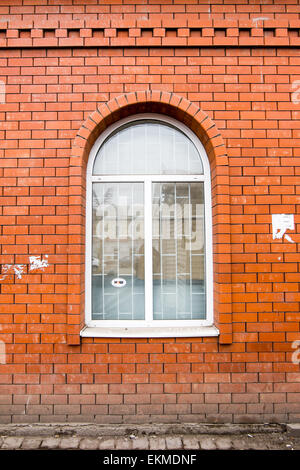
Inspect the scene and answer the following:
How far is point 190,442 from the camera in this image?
110 inches

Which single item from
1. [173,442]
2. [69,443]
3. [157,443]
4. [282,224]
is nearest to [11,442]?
[69,443]

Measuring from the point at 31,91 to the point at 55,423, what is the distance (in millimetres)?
3576

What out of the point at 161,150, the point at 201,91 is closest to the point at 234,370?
the point at 161,150

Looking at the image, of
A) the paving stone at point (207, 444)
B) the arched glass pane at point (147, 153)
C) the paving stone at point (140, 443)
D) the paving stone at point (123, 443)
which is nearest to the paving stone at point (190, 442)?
the paving stone at point (207, 444)

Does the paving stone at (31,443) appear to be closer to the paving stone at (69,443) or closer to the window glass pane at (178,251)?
the paving stone at (69,443)

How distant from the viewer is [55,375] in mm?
3035

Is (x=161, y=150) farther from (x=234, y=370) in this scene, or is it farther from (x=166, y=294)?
(x=234, y=370)

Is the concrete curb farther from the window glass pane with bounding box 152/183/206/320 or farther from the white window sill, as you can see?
the window glass pane with bounding box 152/183/206/320

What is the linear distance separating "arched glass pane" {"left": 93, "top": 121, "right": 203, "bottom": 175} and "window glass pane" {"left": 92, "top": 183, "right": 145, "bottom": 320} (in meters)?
0.21

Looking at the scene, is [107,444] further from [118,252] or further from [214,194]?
[214,194]

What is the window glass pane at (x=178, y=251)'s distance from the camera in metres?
3.28

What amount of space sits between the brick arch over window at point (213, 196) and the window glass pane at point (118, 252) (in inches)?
7.3

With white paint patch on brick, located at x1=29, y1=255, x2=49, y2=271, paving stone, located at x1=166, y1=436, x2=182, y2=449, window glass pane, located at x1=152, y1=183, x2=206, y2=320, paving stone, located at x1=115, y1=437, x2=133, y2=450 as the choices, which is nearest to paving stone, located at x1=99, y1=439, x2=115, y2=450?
paving stone, located at x1=115, y1=437, x2=133, y2=450

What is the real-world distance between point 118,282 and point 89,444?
1.59m
